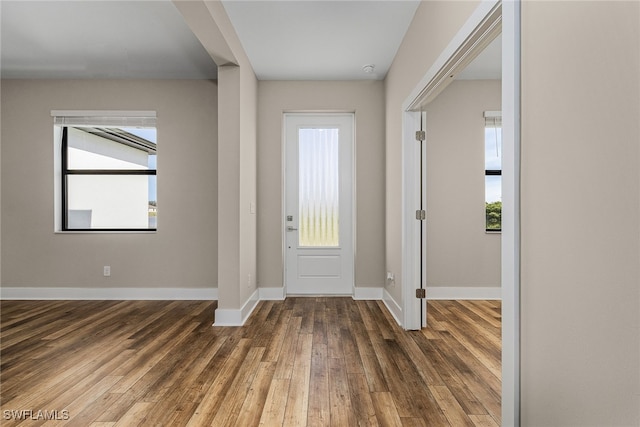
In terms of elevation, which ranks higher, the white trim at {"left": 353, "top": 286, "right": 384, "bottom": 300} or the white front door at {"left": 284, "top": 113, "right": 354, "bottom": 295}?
the white front door at {"left": 284, "top": 113, "right": 354, "bottom": 295}

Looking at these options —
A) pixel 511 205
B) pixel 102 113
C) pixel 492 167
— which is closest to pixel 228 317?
pixel 511 205

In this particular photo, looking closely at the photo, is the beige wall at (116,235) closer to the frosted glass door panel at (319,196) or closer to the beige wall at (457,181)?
the frosted glass door panel at (319,196)

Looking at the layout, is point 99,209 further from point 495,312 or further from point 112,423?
point 495,312

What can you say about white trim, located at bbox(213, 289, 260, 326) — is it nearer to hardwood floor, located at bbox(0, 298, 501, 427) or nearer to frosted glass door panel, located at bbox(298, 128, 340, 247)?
hardwood floor, located at bbox(0, 298, 501, 427)

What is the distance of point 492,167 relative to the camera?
4.59 m

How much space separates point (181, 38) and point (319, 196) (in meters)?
2.27

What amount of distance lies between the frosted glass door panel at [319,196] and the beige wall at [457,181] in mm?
1159

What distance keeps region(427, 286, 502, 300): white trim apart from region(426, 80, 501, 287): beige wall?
49 millimetres

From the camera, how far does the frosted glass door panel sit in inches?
184

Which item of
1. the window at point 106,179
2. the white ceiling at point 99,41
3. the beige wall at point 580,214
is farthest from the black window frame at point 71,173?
the beige wall at point 580,214

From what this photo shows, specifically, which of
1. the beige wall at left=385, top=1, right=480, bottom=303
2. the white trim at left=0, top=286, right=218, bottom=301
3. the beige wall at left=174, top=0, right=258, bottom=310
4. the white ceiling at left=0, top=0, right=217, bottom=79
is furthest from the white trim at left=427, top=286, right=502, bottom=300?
the white ceiling at left=0, top=0, right=217, bottom=79

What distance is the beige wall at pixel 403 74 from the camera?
2.29 m

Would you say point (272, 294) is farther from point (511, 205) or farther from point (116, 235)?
point (511, 205)

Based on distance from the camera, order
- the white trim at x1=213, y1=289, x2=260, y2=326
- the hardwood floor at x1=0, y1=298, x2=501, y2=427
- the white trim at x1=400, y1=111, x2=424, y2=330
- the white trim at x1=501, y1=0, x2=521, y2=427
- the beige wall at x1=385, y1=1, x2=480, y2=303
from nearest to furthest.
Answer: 1. the white trim at x1=501, y1=0, x2=521, y2=427
2. the hardwood floor at x1=0, y1=298, x2=501, y2=427
3. the beige wall at x1=385, y1=1, x2=480, y2=303
4. the white trim at x1=400, y1=111, x2=424, y2=330
5. the white trim at x1=213, y1=289, x2=260, y2=326
